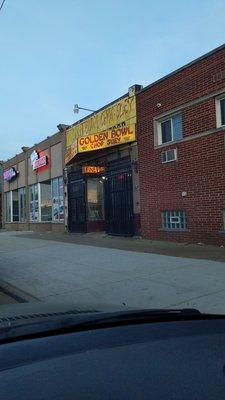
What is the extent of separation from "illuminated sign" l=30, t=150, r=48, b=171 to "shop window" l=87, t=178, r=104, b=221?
20.6 ft

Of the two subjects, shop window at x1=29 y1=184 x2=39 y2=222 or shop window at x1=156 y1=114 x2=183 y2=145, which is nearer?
shop window at x1=156 y1=114 x2=183 y2=145

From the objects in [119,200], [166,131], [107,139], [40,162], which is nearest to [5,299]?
[166,131]

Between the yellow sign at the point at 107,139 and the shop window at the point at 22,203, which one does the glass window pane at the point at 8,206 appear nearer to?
the shop window at the point at 22,203

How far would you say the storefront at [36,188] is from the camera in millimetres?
27547

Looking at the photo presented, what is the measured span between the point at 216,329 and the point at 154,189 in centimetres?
1566

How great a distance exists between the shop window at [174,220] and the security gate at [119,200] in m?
2.10

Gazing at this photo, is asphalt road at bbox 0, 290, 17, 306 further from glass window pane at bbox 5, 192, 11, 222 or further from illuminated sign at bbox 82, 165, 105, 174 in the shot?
glass window pane at bbox 5, 192, 11, 222

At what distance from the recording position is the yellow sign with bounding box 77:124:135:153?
1942cm

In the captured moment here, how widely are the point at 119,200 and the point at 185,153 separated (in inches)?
193

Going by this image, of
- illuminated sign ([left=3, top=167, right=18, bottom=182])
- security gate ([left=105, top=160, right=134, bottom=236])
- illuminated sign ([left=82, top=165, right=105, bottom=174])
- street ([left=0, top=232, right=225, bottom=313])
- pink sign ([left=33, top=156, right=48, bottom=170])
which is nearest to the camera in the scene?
street ([left=0, top=232, right=225, bottom=313])

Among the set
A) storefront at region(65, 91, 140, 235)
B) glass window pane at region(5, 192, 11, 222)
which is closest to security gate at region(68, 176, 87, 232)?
storefront at region(65, 91, 140, 235)

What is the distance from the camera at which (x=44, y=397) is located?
5.34 ft

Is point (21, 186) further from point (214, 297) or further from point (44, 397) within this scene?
point (44, 397)

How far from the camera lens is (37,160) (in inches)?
1214
